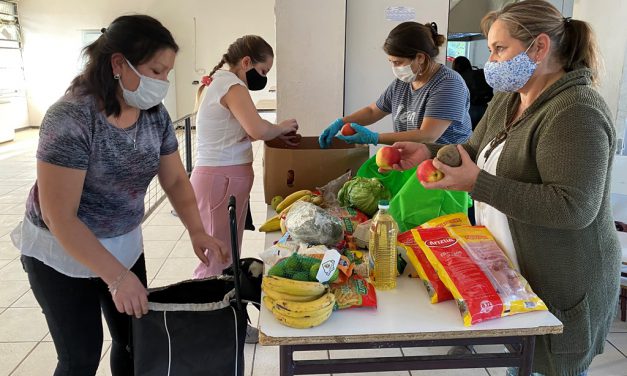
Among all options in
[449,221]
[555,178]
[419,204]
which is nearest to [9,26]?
[419,204]

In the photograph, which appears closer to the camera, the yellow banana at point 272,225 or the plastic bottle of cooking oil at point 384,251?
the plastic bottle of cooking oil at point 384,251

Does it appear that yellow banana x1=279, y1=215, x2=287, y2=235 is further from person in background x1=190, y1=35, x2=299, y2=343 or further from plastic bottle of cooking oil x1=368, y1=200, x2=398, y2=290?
person in background x1=190, y1=35, x2=299, y2=343

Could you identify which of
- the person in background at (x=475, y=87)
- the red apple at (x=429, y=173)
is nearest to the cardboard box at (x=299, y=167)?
the red apple at (x=429, y=173)

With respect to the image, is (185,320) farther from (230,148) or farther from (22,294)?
(22,294)

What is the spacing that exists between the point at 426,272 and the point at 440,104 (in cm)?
101

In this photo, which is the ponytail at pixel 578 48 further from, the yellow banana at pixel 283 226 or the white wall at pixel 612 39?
the white wall at pixel 612 39

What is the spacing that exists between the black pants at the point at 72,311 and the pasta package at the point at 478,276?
922 millimetres

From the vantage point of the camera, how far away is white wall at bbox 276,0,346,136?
11.9 ft

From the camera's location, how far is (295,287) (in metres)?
1.16

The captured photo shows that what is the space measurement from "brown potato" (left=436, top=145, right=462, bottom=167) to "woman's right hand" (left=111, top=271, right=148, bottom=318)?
82 cm

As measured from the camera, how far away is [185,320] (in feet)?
4.06

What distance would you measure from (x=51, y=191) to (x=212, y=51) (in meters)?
9.15

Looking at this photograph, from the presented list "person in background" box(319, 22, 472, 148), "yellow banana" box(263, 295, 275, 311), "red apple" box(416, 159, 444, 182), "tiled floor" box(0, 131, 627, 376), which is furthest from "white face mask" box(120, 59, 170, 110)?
"tiled floor" box(0, 131, 627, 376)

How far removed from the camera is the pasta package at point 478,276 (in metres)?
1.15
